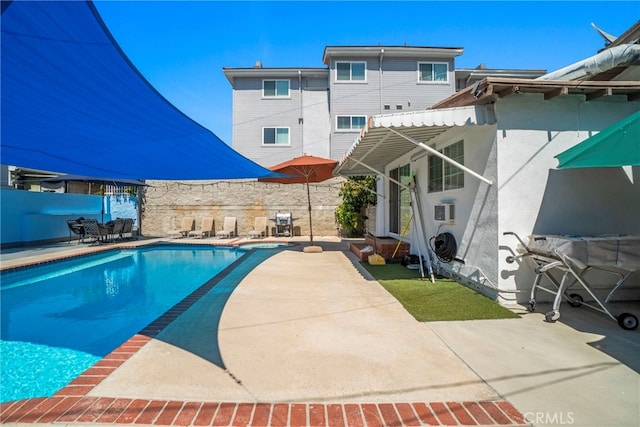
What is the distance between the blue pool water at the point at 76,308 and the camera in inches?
157

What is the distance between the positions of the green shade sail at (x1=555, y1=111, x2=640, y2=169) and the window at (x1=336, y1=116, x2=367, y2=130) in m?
19.2

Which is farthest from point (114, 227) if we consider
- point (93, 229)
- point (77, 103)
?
point (77, 103)

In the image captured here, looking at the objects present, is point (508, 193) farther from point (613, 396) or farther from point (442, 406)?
point (442, 406)

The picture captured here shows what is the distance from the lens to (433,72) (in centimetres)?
2280

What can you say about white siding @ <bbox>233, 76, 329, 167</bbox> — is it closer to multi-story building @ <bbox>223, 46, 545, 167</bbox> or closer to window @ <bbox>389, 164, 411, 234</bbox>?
multi-story building @ <bbox>223, 46, 545, 167</bbox>

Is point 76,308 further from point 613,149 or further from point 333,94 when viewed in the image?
point 333,94

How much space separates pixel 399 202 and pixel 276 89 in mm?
16184

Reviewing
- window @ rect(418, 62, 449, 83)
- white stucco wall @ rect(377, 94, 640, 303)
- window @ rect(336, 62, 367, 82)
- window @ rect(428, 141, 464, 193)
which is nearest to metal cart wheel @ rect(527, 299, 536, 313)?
white stucco wall @ rect(377, 94, 640, 303)

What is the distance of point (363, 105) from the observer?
22.8m

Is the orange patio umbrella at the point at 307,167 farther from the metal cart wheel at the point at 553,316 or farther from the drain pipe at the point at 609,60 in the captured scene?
the metal cart wheel at the point at 553,316

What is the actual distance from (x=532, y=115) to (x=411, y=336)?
386cm

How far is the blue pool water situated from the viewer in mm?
4000

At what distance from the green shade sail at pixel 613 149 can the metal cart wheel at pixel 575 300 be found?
1977 millimetres

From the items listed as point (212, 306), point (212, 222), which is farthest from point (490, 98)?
point (212, 222)
